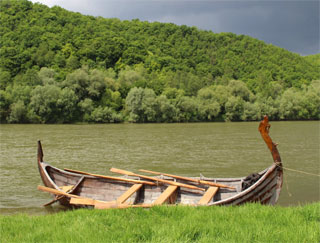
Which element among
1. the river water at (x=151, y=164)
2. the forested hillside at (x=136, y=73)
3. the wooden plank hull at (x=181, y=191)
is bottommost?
the river water at (x=151, y=164)

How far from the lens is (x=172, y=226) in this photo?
5.23m

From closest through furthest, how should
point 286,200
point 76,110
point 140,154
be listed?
point 286,200
point 140,154
point 76,110

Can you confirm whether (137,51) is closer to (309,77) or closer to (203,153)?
(309,77)

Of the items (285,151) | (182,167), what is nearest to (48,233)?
(182,167)

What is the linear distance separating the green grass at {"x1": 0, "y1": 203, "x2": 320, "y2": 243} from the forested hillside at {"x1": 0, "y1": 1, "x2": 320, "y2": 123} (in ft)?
195

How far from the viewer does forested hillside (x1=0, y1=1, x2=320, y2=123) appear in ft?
227

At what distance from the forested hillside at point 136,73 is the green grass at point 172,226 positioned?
195 ft

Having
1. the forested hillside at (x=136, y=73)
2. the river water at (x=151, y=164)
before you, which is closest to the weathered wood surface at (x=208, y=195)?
the river water at (x=151, y=164)

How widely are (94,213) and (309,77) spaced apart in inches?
5144

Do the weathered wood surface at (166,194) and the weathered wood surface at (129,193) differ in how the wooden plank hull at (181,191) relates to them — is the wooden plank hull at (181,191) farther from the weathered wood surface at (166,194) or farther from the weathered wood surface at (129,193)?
the weathered wood surface at (166,194)

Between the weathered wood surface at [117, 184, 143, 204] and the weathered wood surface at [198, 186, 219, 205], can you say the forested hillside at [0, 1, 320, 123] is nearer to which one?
the weathered wood surface at [117, 184, 143, 204]

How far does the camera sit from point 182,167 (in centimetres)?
1709

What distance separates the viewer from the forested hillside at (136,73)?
69125 mm

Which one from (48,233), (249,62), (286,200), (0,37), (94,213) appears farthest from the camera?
(249,62)
